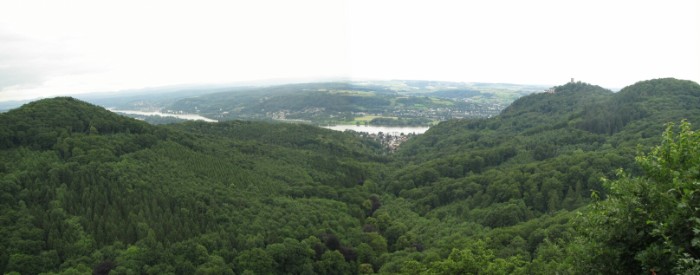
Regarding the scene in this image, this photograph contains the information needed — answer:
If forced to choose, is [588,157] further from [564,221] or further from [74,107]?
[74,107]

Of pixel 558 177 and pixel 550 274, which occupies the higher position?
pixel 550 274

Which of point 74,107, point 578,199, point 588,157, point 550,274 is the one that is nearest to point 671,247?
point 550,274

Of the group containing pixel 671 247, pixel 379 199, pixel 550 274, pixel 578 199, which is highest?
pixel 671 247

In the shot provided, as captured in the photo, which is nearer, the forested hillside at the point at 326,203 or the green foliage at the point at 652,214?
the green foliage at the point at 652,214

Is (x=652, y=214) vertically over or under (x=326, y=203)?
over

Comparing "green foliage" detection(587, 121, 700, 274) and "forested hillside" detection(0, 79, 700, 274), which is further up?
"green foliage" detection(587, 121, 700, 274)

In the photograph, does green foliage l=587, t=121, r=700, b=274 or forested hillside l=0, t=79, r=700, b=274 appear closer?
green foliage l=587, t=121, r=700, b=274

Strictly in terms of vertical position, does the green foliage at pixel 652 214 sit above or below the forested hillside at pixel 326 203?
above

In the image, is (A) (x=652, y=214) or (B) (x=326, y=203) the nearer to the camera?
(A) (x=652, y=214)
